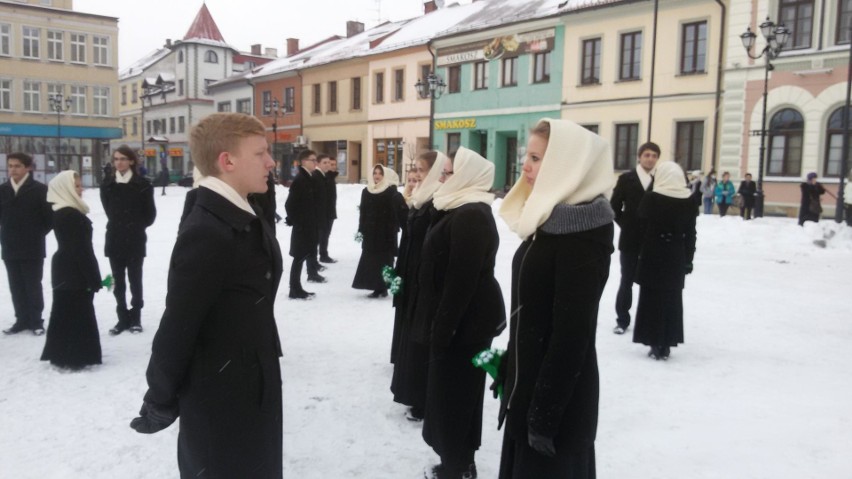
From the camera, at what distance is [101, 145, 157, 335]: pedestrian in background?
6.54 m

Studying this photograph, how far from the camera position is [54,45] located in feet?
145

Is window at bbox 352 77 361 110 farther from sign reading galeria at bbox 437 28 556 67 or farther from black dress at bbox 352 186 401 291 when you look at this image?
black dress at bbox 352 186 401 291

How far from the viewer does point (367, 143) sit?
3722 cm

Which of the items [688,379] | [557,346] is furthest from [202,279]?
[688,379]

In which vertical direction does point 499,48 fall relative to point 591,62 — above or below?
above

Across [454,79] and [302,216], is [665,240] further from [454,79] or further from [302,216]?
[454,79]

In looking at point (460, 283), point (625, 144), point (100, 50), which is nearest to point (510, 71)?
point (625, 144)

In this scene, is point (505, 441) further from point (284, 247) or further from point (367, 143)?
point (367, 143)

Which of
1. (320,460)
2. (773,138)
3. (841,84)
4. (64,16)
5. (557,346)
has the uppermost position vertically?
(64,16)

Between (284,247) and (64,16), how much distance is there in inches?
1557

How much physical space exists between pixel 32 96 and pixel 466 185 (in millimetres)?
48662

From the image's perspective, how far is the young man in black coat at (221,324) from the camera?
2.33 m

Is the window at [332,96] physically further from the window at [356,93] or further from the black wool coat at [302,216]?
the black wool coat at [302,216]

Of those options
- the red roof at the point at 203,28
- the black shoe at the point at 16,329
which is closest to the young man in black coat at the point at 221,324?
the black shoe at the point at 16,329
